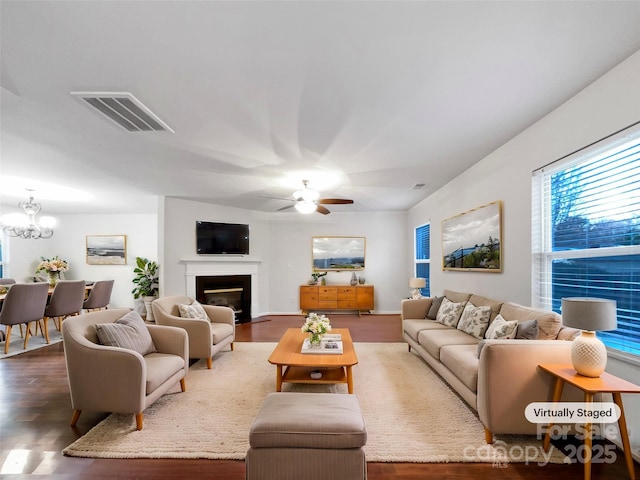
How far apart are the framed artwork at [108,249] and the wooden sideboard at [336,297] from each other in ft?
16.3

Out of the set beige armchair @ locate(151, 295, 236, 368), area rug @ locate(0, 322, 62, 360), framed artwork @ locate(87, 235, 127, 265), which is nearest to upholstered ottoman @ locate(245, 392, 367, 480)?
beige armchair @ locate(151, 295, 236, 368)

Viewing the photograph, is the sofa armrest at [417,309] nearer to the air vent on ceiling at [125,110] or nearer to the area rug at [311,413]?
the area rug at [311,413]

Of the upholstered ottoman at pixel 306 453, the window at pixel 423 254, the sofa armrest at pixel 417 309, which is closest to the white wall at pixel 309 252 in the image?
the window at pixel 423 254

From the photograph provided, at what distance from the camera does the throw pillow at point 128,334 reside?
8.46 feet

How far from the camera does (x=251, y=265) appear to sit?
7074 mm

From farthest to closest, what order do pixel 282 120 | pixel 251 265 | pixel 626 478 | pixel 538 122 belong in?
1. pixel 251 265
2. pixel 538 122
3. pixel 282 120
4. pixel 626 478

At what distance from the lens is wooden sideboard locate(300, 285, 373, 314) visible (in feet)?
23.7

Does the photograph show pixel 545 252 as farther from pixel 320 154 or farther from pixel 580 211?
pixel 320 154

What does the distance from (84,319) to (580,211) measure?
4.40m

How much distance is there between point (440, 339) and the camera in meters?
3.29

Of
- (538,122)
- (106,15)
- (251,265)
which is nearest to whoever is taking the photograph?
(106,15)

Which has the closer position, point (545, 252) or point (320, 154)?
point (545, 252)

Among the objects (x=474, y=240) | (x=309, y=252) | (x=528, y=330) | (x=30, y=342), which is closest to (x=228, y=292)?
(x=309, y=252)

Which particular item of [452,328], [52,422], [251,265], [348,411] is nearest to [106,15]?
[348,411]
